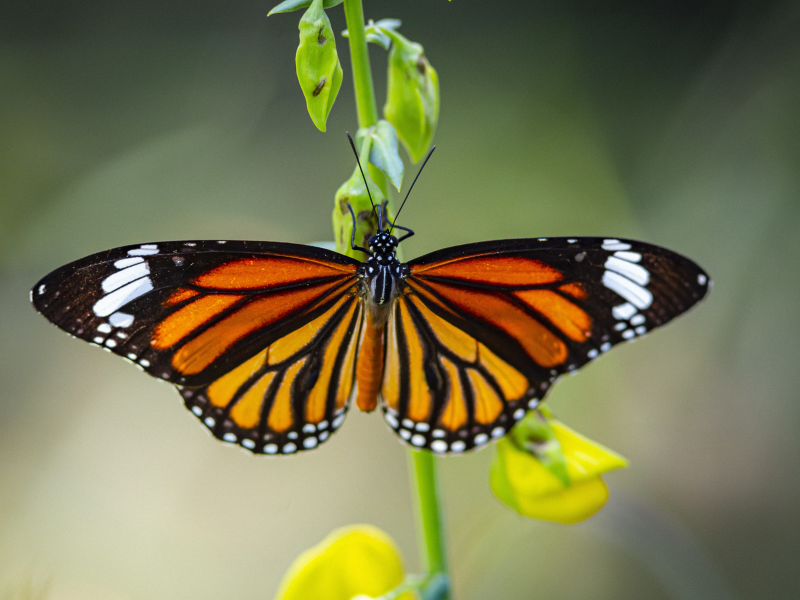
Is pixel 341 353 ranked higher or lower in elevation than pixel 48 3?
lower

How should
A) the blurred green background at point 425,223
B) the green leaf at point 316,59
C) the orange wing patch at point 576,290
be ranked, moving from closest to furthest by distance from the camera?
the green leaf at point 316,59
the orange wing patch at point 576,290
the blurred green background at point 425,223

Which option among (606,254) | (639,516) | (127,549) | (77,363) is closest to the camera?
(606,254)

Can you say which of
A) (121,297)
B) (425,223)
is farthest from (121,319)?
(425,223)

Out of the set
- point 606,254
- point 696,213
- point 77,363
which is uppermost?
point 696,213

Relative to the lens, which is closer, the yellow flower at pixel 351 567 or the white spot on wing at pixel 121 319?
the white spot on wing at pixel 121 319

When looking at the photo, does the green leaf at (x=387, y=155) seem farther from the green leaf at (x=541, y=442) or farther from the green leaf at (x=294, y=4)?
the green leaf at (x=541, y=442)

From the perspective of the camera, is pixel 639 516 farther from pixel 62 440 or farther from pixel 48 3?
pixel 48 3

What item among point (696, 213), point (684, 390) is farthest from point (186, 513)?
point (696, 213)

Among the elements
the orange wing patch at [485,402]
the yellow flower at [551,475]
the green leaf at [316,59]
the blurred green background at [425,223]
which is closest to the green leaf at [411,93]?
the green leaf at [316,59]
